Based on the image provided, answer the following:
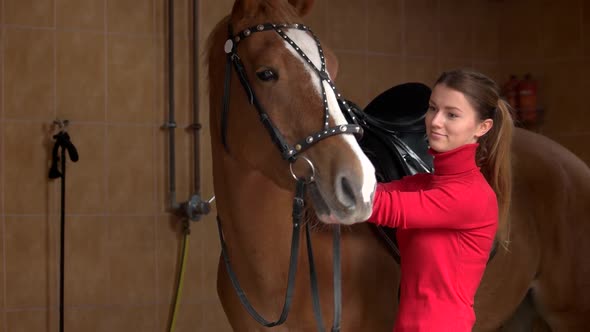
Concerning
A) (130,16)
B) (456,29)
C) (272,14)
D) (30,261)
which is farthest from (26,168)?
(456,29)

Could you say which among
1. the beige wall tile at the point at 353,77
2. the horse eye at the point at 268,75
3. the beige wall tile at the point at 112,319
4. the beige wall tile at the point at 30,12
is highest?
the beige wall tile at the point at 30,12

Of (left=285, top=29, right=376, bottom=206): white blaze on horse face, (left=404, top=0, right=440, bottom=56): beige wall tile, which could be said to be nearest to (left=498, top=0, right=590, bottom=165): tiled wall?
(left=404, top=0, right=440, bottom=56): beige wall tile

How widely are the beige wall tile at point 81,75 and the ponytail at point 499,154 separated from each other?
232cm

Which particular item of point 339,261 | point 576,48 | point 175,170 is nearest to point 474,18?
point 576,48

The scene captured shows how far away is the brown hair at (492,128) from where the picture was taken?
169 cm

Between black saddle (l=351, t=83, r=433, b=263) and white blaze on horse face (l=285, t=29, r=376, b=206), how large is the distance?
0.46 m

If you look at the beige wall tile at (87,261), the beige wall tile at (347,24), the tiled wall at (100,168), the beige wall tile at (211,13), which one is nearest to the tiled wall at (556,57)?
the beige wall tile at (347,24)

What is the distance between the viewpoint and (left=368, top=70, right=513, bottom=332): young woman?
5.25ft

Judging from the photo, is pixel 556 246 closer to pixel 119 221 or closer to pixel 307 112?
pixel 307 112

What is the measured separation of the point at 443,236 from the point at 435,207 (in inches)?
4.2

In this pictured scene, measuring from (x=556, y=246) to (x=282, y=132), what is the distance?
4.20 ft

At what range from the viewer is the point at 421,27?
4.50 m

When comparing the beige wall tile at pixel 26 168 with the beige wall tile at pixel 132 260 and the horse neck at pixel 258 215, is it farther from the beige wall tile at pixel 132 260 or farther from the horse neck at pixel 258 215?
the horse neck at pixel 258 215

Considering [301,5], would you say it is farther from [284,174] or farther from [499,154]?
[499,154]
